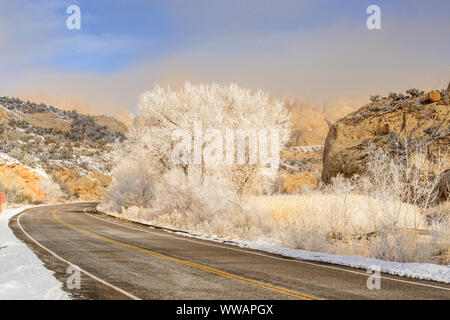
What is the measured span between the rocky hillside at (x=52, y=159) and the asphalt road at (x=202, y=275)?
39004 mm

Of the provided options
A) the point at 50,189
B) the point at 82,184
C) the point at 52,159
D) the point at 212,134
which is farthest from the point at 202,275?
the point at 52,159

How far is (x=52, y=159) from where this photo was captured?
68.1 meters

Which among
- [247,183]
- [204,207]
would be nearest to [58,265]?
[204,207]

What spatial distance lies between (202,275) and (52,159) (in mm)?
64014

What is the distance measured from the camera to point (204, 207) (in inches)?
872

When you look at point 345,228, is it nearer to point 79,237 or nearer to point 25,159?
point 79,237

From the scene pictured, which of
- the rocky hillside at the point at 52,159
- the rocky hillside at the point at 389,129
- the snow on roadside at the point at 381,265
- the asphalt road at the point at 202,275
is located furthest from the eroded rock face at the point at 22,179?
the snow on roadside at the point at 381,265

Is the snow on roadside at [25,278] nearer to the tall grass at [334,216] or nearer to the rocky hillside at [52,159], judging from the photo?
the tall grass at [334,216]

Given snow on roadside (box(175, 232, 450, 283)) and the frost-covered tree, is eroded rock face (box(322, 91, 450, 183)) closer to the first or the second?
the frost-covered tree

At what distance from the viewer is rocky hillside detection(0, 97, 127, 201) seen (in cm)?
5206

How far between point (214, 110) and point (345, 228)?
1400 cm

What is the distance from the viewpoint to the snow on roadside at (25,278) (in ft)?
26.2

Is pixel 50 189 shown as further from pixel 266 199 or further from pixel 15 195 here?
pixel 266 199

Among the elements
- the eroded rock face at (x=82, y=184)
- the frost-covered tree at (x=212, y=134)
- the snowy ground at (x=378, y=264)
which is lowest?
the eroded rock face at (x=82, y=184)
